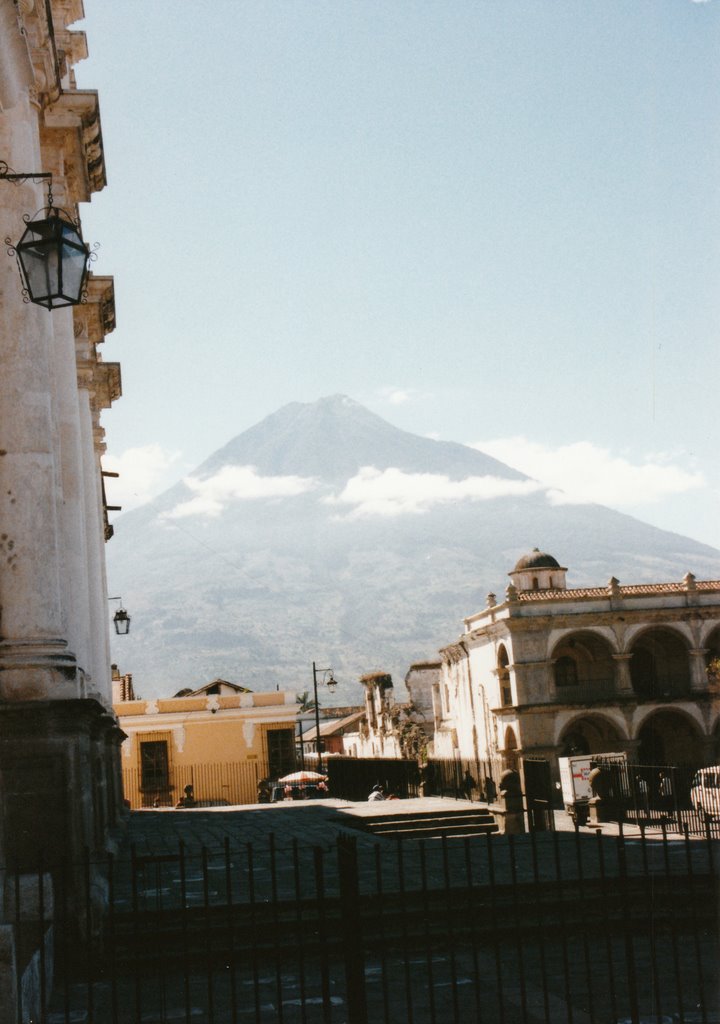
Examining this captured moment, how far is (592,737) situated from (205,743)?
17.4 m

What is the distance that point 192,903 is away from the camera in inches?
402

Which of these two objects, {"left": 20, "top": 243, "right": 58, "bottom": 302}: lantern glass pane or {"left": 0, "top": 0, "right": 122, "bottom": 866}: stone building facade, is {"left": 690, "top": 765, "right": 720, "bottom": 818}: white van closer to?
{"left": 0, "top": 0, "right": 122, "bottom": 866}: stone building facade

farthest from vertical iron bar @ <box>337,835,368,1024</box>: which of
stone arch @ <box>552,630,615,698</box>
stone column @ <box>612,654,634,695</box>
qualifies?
stone column @ <box>612,654,634,695</box>

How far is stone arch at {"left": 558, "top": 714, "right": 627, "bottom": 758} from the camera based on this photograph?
158ft

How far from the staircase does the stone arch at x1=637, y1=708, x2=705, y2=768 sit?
29.7 meters

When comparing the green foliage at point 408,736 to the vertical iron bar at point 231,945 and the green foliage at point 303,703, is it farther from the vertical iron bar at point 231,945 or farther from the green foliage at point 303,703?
the vertical iron bar at point 231,945

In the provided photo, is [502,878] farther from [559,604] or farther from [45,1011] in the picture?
[559,604]

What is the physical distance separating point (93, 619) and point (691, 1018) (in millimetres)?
12222

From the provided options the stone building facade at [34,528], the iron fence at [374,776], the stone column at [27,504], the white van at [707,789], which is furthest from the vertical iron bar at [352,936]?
the iron fence at [374,776]

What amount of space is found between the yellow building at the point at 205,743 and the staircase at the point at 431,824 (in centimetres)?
2343

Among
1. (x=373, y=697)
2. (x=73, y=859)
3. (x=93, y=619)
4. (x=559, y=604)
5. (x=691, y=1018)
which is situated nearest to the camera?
(x=691, y=1018)

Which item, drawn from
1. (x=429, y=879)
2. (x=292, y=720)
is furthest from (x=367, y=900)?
(x=292, y=720)

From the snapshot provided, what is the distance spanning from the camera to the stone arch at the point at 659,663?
49688 mm

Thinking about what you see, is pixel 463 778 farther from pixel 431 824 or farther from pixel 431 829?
pixel 431 829
